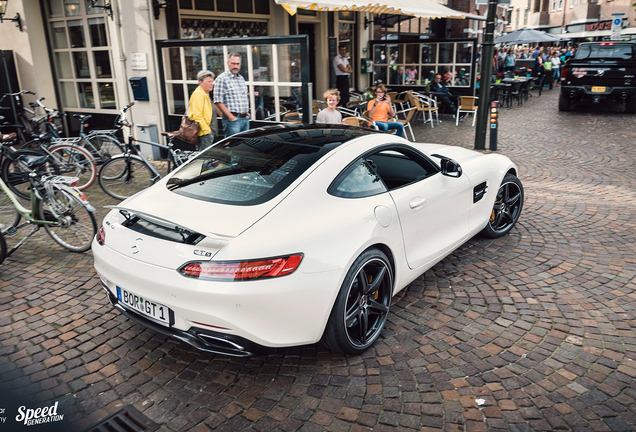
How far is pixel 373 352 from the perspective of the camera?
11.4 feet

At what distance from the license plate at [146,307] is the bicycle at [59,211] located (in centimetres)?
219

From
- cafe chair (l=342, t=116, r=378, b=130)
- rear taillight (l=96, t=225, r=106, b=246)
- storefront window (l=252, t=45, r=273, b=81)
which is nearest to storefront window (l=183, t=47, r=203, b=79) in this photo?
storefront window (l=252, t=45, r=273, b=81)

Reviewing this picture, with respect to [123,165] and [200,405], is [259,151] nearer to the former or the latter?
[200,405]

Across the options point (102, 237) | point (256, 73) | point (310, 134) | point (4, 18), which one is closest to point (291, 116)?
point (256, 73)

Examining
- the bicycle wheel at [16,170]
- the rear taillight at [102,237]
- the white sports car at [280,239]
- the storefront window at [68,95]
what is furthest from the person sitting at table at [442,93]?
the rear taillight at [102,237]

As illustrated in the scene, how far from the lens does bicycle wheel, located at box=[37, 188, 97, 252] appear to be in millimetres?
5172

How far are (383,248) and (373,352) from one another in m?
0.72

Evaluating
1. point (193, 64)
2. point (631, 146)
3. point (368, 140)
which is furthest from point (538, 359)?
point (631, 146)

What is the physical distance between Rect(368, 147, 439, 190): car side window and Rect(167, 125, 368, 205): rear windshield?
0.91 feet

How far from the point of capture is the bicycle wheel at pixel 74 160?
765 centimetres

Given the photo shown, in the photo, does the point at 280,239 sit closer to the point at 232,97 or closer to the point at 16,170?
the point at 232,97

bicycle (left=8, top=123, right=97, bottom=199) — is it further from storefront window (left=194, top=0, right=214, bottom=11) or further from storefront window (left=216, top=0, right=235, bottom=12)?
storefront window (left=216, top=0, right=235, bottom=12)

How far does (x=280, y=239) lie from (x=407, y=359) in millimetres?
1266

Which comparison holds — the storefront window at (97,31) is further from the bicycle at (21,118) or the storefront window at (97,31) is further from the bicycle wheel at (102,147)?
the bicycle wheel at (102,147)
